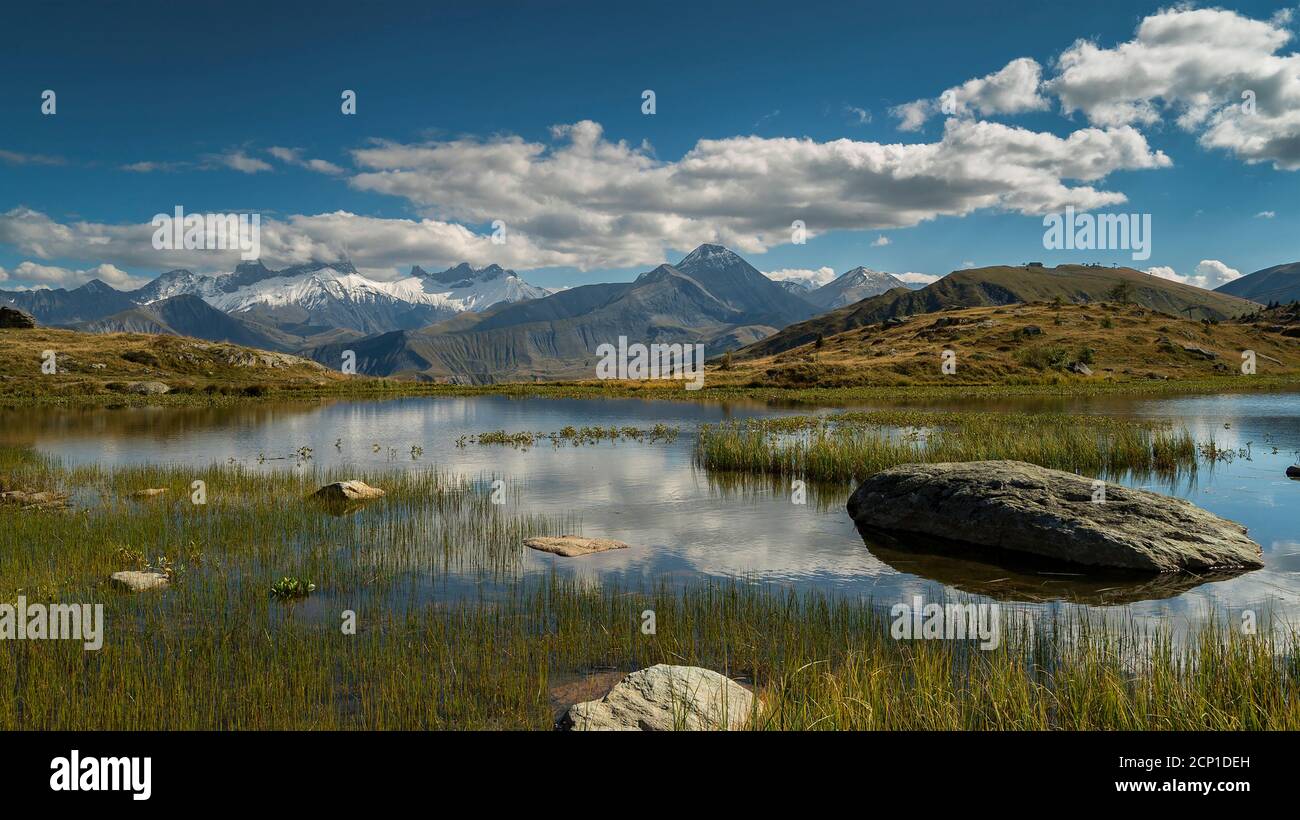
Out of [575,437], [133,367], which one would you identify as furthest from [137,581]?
[133,367]

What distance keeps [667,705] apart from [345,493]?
22479 mm

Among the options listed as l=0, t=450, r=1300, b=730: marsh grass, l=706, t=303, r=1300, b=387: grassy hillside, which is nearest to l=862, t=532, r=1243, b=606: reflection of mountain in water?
l=0, t=450, r=1300, b=730: marsh grass

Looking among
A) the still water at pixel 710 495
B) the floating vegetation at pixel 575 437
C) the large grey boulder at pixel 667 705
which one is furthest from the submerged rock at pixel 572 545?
the floating vegetation at pixel 575 437

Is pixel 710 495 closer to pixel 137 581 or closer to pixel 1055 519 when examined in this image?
pixel 1055 519

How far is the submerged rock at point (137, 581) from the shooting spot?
54.0ft

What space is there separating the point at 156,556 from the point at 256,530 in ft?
9.98

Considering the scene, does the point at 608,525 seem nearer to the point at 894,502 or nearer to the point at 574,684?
the point at 894,502

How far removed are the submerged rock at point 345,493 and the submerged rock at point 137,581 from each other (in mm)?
10932

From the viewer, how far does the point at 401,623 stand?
47.0 ft

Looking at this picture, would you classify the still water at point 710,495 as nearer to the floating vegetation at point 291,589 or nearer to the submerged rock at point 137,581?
the floating vegetation at point 291,589

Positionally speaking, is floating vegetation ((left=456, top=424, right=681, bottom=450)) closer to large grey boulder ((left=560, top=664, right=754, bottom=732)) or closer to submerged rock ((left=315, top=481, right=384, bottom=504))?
submerged rock ((left=315, top=481, right=384, bottom=504))

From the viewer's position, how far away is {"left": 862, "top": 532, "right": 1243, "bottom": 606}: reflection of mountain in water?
1681 centimetres

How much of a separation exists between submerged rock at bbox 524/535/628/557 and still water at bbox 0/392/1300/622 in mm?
571
